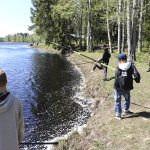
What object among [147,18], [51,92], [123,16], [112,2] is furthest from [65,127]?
[147,18]

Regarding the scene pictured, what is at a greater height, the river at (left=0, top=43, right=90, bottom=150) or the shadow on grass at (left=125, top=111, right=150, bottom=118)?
the shadow on grass at (left=125, top=111, right=150, bottom=118)

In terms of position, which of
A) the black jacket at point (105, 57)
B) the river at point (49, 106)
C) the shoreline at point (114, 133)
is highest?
the black jacket at point (105, 57)

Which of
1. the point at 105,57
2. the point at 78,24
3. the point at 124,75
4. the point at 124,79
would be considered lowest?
the point at 105,57

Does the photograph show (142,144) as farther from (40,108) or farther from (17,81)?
(17,81)

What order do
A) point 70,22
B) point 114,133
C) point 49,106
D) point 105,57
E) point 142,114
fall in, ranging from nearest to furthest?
point 114,133 → point 142,114 → point 49,106 → point 105,57 → point 70,22

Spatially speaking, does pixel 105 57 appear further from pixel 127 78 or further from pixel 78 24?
pixel 78 24

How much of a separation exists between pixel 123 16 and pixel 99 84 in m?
16.4

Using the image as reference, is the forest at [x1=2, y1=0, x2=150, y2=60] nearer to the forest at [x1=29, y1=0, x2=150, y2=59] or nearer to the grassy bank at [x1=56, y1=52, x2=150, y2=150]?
the forest at [x1=29, y1=0, x2=150, y2=59]

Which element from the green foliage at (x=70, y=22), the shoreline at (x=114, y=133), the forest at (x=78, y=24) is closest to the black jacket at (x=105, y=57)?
the shoreline at (x=114, y=133)

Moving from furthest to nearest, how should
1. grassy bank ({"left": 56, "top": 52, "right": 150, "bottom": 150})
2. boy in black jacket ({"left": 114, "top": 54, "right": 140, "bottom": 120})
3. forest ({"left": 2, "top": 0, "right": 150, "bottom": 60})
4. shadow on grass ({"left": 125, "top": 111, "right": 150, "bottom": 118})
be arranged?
1. forest ({"left": 2, "top": 0, "right": 150, "bottom": 60})
2. shadow on grass ({"left": 125, "top": 111, "right": 150, "bottom": 118})
3. boy in black jacket ({"left": 114, "top": 54, "right": 140, "bottom": 120})
4. grassy bank ({"left": 56, "top": 52, "right": 150, "bottom": 150})

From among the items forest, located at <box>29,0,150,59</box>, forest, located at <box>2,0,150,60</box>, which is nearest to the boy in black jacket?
forest, located at <box>2,0,150,60</box>

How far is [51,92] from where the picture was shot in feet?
73.8

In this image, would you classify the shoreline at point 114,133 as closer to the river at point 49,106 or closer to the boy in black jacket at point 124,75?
the boy in black jacket at point 124,75

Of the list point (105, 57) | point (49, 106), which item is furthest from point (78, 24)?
point (49, 106)
